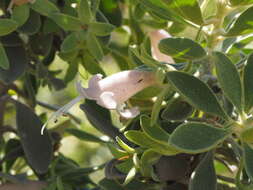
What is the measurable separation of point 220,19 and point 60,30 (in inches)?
14.7

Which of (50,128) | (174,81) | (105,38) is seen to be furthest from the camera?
(50,128)

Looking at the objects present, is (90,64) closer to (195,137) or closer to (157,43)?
Result: (157,43)

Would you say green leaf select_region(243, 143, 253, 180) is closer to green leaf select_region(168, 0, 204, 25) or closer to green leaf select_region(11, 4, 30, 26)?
green leaf select_region(168, 0, 204, 25)

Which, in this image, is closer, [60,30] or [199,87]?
[199,87]

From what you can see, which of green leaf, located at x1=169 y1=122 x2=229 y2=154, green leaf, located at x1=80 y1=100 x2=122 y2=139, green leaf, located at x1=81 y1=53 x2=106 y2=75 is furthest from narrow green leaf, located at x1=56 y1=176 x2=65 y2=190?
green leaf, located at x1=169 y1=122 x2=229 y2=154

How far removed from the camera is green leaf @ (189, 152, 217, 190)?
73 centimetres

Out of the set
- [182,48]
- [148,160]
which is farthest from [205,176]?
[182,48]

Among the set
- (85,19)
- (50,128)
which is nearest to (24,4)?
(85,19)

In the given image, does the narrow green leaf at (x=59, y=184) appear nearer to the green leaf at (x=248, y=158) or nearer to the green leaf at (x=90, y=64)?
the green leaf at (x=90, y=64)

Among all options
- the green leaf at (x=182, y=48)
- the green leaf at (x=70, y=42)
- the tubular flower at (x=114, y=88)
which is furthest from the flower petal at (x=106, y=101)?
the green leaf at (x=70, y=42)

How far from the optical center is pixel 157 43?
0.95 meters

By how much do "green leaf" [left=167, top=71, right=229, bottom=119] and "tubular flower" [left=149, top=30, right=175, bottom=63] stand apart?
0.79 ft

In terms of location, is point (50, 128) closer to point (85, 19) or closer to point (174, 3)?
point (85, 19)

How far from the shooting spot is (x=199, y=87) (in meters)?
0.70
